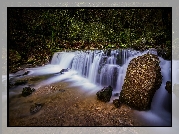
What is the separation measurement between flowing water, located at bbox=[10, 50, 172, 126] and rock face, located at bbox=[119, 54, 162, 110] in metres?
0.08

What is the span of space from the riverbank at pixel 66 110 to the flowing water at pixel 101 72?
0.15 meters

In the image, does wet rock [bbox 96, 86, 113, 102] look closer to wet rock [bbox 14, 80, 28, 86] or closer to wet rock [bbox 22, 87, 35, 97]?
wet rock [bbox 22, 87, 35, 97]

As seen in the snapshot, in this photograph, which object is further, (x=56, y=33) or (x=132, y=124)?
(x=56, y=33)

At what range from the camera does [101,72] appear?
433cm

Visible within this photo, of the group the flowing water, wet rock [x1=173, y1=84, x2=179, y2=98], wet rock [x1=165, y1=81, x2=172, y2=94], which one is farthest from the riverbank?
wet rock [x1=173, y1=84, x2=179, y2=98]

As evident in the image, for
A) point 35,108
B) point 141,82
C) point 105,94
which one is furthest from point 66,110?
point 141,82

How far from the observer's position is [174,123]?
4.34 m

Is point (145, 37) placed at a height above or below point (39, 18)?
below

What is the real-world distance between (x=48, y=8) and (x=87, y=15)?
705 mm

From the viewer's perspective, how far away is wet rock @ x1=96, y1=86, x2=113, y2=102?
13.9 ft

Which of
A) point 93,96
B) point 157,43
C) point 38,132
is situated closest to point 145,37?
point 157,43

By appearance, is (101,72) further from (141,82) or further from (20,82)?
(20,82)

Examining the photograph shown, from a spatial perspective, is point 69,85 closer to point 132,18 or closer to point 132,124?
point 132,124

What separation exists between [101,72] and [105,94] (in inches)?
15.7
